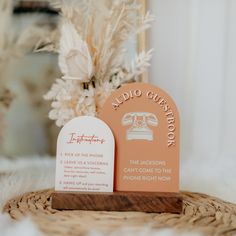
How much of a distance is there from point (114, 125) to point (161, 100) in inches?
3.0

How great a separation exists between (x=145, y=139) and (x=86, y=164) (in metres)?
0.09

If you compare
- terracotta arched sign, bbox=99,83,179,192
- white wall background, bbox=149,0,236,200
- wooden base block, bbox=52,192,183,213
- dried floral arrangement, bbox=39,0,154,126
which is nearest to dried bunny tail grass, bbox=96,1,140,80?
dried floral arrangement, bbox=39,0,154,126

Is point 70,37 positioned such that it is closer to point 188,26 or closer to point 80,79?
point 80,79

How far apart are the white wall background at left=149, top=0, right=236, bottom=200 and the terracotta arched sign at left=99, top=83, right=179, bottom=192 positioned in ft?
1.80

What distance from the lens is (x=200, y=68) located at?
4.13ft

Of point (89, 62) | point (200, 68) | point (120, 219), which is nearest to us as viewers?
point (120, 219)

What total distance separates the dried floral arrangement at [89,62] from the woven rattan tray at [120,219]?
0.54ft

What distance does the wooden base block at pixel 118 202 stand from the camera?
0.67 metres

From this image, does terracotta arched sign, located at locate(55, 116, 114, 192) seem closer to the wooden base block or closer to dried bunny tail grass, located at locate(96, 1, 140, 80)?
the wooden base block

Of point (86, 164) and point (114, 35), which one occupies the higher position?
point (114, 35)

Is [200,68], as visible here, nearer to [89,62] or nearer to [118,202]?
[89,62]

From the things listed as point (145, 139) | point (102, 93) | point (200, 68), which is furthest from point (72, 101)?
point (200, 68)

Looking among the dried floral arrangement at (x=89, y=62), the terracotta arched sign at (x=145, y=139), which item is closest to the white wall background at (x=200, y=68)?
the dried floral arrangement at (x=89, y=62)

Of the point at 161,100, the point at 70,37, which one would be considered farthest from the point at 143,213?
the point at 70,37
